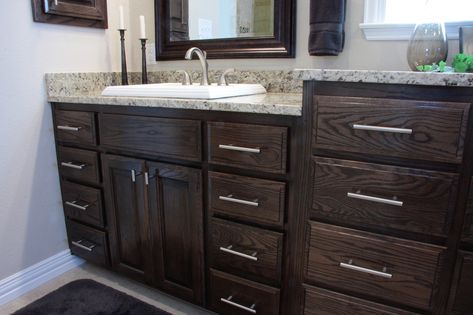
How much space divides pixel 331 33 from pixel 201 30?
74 cm

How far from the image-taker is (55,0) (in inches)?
64.5

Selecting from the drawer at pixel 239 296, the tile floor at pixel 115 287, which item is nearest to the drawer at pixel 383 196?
the drawer at pixel 239 296

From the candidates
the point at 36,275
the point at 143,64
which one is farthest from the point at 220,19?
the point at 36,275

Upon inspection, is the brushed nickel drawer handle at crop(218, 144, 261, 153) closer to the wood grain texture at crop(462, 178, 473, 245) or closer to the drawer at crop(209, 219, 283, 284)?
the drawer at crop(209, 219, 283, 284)

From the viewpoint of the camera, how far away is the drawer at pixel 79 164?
1.60 meters

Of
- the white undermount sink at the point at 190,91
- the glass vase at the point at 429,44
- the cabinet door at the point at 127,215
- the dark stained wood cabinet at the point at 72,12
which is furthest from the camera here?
the dark stained wood cabinet at the point at 72,12

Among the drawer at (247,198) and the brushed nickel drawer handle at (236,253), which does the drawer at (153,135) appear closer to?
the drawer at (247,198)

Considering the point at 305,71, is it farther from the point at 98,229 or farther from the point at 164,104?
the point at 98,229

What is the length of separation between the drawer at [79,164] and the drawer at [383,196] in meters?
1.04

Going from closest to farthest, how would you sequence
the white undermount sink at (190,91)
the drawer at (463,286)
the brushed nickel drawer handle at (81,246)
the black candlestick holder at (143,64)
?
the drawer at (463,286) → the white undermount sink at (190,91) → the brushed nickel drawer handle at (81,246) → the black candlestick holder at (143,64)

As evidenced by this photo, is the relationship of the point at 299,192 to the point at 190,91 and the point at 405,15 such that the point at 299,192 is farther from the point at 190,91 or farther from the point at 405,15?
the point at 405,15

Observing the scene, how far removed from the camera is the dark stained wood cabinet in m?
1.60

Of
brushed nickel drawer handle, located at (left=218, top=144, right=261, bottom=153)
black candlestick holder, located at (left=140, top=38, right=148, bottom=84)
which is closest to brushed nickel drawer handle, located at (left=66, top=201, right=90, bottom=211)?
black candlestick holder, located at (left=140, top=38, right=148, bottom=84)

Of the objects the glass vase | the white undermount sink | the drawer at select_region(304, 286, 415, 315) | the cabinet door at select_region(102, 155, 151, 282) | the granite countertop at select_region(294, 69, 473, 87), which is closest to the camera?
the granite countertop at select_region(294, 69, 473, 87)
